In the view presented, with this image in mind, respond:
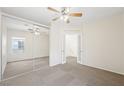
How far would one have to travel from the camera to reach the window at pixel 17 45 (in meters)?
3.25

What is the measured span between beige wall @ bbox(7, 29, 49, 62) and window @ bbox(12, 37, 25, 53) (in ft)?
0.43

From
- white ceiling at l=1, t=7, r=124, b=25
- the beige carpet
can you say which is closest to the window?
the beige carpet

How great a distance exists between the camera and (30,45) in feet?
12.7

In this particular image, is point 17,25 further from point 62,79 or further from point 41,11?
point 62,79

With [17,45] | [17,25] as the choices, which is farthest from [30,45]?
[17,25]

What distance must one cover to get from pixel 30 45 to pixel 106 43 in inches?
149

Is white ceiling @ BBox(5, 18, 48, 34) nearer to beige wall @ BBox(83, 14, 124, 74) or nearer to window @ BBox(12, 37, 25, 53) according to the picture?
window @ BBox(12, 37, 25, 53)

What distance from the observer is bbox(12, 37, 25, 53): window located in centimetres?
325

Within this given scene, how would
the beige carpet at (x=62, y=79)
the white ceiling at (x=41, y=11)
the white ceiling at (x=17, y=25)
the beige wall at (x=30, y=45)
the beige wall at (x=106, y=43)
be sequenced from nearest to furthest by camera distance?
the beige carpet at (x=62, y=79), the white ceiling at (x=41, y=11), the white ceiling at (x=17, y=25), the beige wall at (x=30, y=45), the beige wall at (x=106, y=43)

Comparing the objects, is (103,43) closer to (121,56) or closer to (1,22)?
(121,56)

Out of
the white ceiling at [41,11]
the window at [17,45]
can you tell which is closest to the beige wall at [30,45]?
the window at [17,45]

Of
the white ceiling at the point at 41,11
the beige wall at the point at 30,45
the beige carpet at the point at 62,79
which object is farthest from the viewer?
the beige wall at the point at 30,45

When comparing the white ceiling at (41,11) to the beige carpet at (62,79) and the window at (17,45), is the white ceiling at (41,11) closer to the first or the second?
the window at (17,45)

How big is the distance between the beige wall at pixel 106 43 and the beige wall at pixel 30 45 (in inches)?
102
